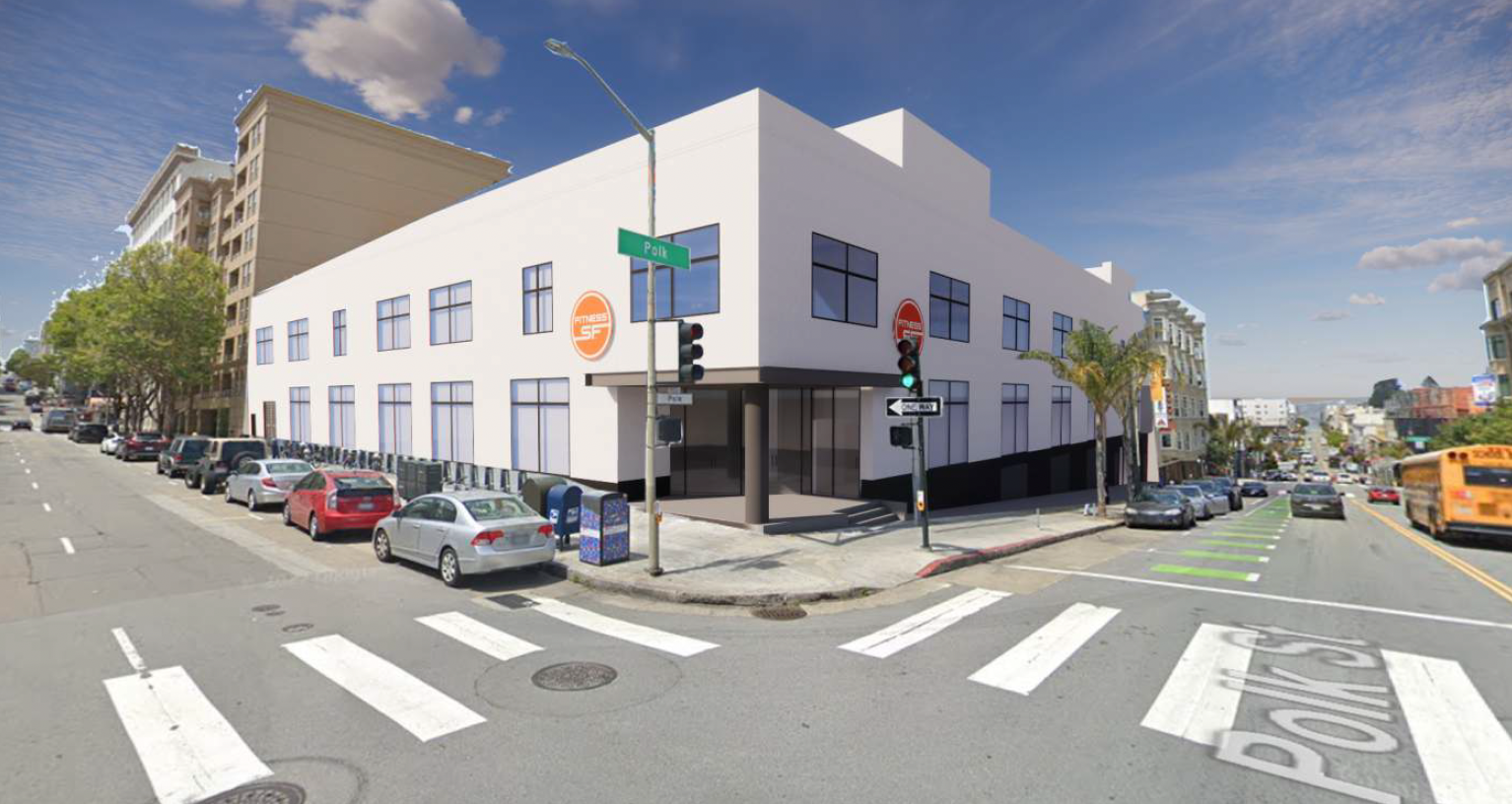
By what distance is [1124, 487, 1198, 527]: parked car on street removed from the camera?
2138cm

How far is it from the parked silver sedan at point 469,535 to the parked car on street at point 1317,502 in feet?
113

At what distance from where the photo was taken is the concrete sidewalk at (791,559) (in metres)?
10.8

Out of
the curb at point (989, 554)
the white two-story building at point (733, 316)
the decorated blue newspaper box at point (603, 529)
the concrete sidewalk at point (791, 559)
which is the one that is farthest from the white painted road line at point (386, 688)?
the white two-story building at point (733, 316)

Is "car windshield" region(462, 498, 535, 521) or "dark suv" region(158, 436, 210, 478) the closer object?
"car windshield" region(462, 498, 535, 521)

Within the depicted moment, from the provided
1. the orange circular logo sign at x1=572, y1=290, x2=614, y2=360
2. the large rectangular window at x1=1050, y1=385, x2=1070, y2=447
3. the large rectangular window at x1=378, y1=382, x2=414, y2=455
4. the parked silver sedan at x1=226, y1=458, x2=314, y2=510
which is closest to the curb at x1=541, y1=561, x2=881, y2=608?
the orange circular logo sign at x1=572, y1=290, x2=614, y2=360

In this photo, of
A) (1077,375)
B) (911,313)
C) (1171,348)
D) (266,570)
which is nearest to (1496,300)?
(1171,348)

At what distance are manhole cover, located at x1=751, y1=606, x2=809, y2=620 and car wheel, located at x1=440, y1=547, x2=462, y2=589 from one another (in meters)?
4.96

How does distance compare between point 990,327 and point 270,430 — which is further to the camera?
point 270,430

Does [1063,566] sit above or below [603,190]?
below

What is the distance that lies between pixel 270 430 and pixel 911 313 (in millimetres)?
39445

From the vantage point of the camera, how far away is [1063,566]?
13.7 meters

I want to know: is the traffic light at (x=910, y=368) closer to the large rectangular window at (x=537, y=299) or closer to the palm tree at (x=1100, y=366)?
the large rectangular window at (x=537, y=299)

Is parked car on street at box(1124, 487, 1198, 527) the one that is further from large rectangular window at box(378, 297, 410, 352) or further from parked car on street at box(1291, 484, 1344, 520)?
large rectangular window at box(378, 297, 410, 352)

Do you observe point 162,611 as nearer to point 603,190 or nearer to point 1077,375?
point 603,190
